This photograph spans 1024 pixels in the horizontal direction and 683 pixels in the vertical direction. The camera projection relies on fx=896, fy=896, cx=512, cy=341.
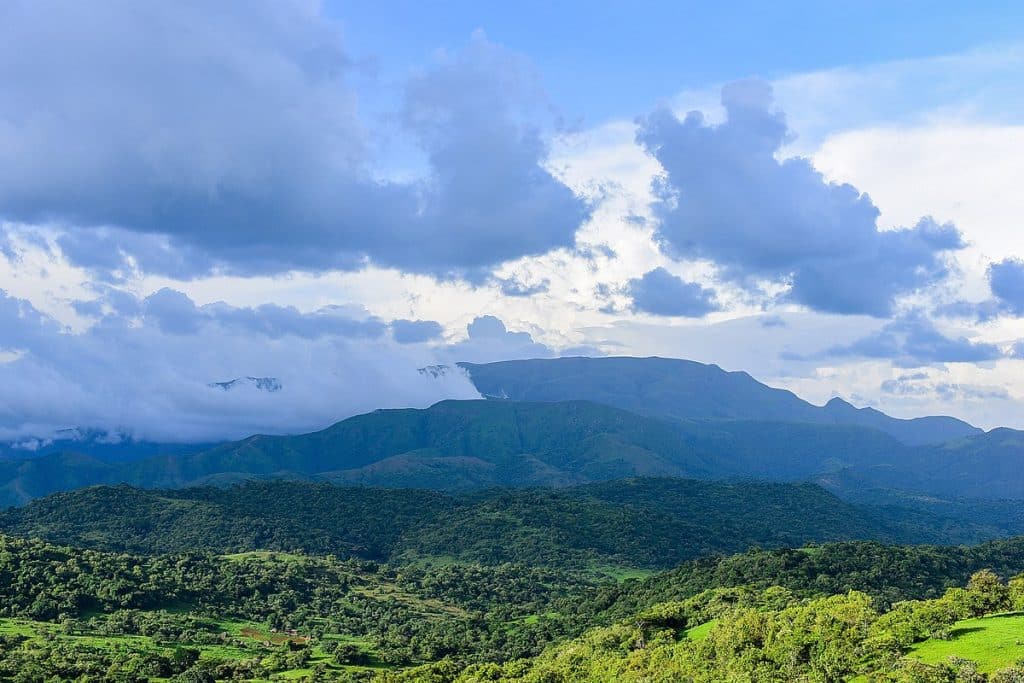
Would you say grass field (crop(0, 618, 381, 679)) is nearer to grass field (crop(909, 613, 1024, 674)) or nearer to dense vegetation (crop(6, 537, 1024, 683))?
dense vegetation (crop(6, 537, 1024, 683))

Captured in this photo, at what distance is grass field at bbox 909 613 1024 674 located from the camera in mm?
88562

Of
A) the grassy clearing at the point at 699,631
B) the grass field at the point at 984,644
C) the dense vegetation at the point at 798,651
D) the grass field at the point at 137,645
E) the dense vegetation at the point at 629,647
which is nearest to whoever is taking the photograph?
the grass field at the point at 984,644

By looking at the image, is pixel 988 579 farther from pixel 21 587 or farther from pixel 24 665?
pixel 21 587

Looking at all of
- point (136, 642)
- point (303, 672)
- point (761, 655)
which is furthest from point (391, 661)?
point (761, 655)

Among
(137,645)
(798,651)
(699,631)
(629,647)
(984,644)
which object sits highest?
(984,644)

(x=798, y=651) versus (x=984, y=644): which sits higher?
(x=984, y=644)

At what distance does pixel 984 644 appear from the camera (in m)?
93.8

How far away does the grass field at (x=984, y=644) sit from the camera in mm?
88562

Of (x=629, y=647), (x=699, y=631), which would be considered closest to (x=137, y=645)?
(x=629, y=647)

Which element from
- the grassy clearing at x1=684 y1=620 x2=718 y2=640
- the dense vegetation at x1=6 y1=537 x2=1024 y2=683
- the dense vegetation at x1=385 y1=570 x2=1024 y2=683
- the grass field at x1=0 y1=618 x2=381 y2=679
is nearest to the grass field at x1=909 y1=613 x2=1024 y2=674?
the dense vegetation at x1=6 y1=537 x2=1024 y2=683

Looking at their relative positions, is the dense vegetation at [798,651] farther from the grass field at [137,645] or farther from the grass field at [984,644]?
the grass field at [137,645]

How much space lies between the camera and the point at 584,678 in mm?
123625

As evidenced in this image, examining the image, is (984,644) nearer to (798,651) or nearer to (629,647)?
(798,651)

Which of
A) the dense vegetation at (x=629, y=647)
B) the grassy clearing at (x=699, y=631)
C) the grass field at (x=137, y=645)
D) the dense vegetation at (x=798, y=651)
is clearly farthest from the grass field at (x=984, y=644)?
the grass field at (x=137, y=645)
